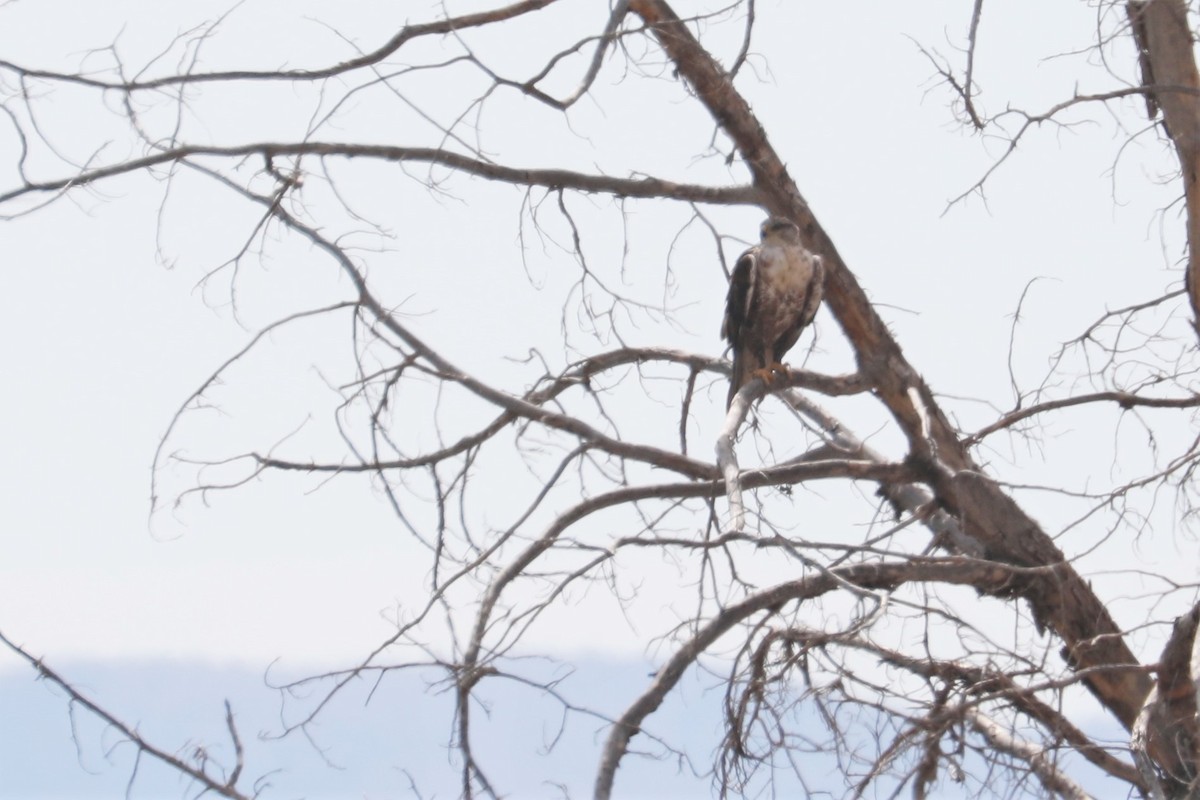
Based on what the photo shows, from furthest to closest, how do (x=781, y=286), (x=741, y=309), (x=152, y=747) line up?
(x=741, y=309) → (x=781, y=286) → (x=152, y=747)

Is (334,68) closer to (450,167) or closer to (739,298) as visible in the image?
(450,167)

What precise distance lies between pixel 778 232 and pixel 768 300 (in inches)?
14.9

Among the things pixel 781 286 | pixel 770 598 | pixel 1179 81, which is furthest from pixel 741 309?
pixel 1179 81

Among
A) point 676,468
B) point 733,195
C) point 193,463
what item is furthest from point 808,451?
point 193,463

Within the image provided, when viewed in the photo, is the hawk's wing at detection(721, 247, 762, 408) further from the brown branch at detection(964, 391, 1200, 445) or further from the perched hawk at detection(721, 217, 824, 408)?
the brown branch at detection(964, 391, 1200, 445)

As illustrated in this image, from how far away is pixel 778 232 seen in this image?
5891mm

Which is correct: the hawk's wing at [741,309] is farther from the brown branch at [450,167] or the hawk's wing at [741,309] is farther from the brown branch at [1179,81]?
the brown branch at [1179,81]

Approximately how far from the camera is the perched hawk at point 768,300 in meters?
5.96

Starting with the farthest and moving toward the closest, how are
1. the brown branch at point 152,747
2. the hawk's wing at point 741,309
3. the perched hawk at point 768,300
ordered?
the hawk's wing at point 741,309 → the perched hawk at point 768,300 → the brown branch at point 152,747

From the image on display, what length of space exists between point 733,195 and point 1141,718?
2387 millimetres

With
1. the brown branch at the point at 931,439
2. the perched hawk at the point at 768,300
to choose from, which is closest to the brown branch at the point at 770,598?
the brown branch at the point at 931,439

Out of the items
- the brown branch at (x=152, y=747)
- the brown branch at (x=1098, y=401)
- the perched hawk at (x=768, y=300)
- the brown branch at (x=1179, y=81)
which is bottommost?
the brown branch at (x=152, y=747)

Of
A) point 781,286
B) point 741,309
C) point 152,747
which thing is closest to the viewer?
point 152,747

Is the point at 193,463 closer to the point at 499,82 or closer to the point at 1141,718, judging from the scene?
the point at 499,82
